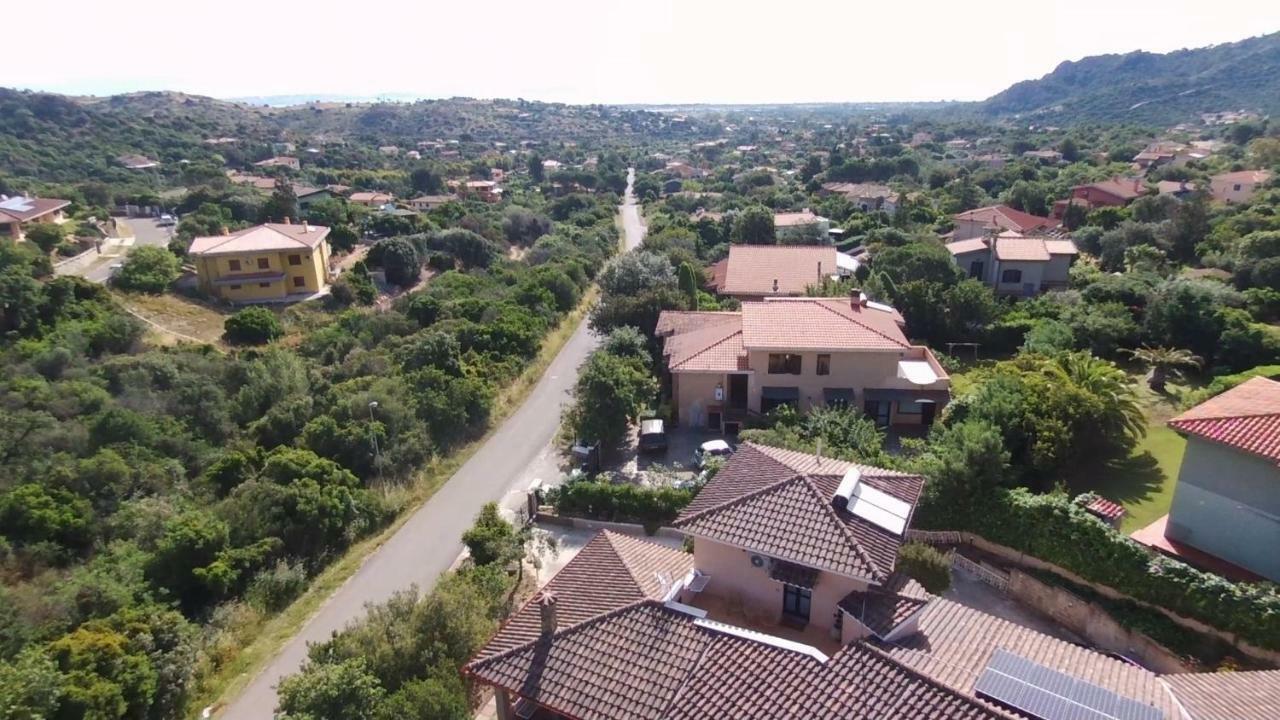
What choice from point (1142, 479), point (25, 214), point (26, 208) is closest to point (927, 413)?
point (1142, 479)

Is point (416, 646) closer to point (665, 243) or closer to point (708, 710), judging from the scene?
point (708, 710)

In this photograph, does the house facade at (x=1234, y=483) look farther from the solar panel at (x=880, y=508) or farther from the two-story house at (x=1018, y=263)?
the two-story house at (x=1018, y=263)

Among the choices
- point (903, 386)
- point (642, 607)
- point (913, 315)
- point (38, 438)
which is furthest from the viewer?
point (913, 315)

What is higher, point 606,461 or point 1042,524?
point 1042,524

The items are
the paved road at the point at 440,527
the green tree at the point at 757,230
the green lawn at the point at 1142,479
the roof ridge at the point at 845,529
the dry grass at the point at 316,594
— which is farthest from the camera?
the green tree at the point at 757,230

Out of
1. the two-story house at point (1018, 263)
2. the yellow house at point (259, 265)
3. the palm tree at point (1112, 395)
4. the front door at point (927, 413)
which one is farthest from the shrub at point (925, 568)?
the yellow house at point (259, 265)

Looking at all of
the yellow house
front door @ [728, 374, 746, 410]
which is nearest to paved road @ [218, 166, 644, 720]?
front door @ [728, 374, 746, 410]

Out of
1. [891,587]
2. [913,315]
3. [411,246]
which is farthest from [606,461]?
[411,246]
